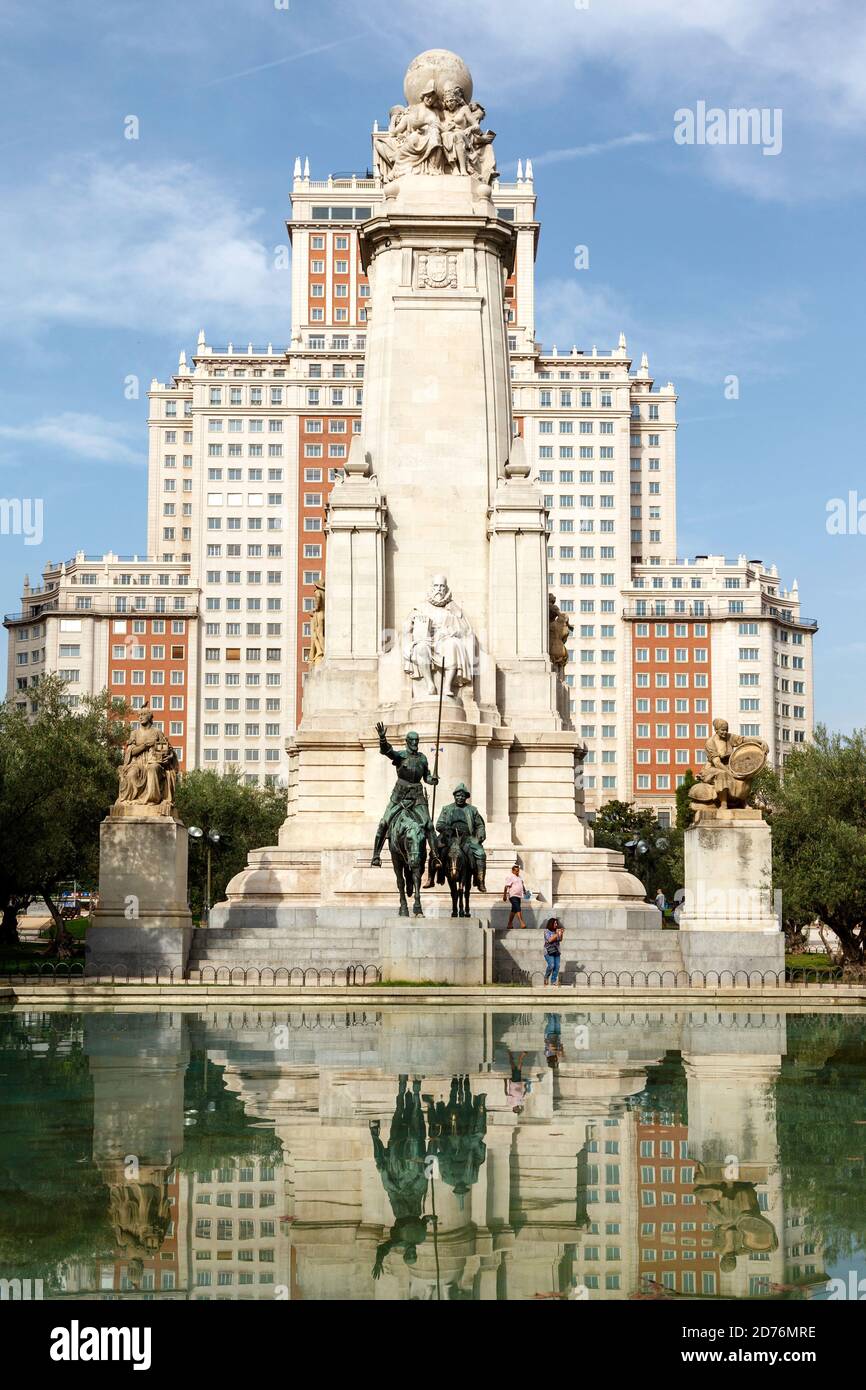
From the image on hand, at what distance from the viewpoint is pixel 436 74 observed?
Result: 40031mm

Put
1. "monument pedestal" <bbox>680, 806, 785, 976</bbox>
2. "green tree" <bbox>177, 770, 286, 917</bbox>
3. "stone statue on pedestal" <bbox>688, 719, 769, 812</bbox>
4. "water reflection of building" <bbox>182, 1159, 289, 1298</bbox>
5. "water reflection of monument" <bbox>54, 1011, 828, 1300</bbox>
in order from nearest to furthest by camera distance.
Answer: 1. "water reflection of building" <bbox>182, 1159, 289, 1298</bbox>
2. "water reflection of monument" <bbox>54, 1011, 828, 1300</bbox>
3. "monument pedestal" <bbox>680, 806, 785, 976</bbox>
4. "stone statue on pedestal" <bbox>688, 719, 769, 812</bbox>
5. "green tree" <bbox>177, 770, 286, 917</bbox>

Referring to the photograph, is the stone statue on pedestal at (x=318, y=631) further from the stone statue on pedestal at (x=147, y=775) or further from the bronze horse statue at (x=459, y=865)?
the bronze horse statue at (x=459, y=865)

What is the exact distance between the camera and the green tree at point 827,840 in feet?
148

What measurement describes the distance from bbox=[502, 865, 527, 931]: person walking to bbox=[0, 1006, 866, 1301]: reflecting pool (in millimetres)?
13716

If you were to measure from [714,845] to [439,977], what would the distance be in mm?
8568

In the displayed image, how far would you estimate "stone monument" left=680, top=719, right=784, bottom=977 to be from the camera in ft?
102

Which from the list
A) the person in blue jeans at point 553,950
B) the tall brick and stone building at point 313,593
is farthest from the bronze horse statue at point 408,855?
→ the tall brick and stone building at point 313,593

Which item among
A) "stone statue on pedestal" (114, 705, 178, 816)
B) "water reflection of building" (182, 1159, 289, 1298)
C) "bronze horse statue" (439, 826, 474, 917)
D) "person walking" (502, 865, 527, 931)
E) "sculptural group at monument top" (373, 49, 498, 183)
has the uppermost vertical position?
"sculptural group at monument top" (373, 49, 498, 183)

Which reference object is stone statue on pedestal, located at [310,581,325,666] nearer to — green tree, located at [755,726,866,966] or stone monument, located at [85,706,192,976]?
stone monument, located at [85,706,192,976]

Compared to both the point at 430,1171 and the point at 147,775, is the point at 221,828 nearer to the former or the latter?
the point at 147,775

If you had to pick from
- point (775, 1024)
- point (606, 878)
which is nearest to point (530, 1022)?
point (775, 1024)

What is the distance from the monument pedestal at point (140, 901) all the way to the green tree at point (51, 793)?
43.7 ft

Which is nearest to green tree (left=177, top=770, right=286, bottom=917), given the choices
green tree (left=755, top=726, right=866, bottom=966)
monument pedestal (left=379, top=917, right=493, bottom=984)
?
green tree (left=755, top=726, right=866, bottom=966)

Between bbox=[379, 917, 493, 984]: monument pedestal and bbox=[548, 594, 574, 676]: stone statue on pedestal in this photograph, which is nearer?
bbox=[379, 917, 493, 984]: monument pedestal
